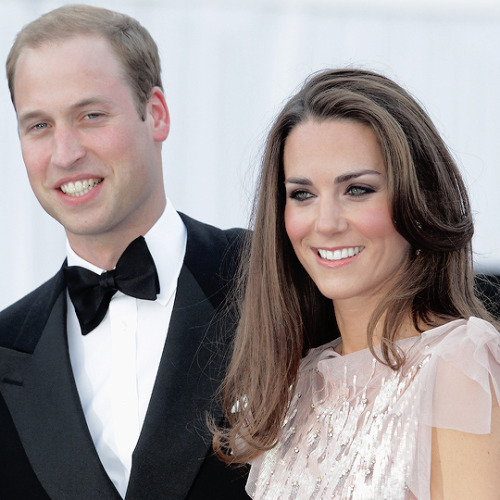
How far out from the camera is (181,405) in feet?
7.44

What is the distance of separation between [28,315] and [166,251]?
40 cm

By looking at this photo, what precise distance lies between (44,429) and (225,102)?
220cm

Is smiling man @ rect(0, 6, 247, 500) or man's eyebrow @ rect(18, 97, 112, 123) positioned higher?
man's eyebrow @ rect(18, 97, 112, 123)

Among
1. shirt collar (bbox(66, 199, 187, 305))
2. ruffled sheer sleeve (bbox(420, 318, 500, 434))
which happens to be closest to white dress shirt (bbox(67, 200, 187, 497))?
shirt collar (bbox(66, 199, 187, 305))

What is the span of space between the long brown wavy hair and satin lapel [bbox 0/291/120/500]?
0.33 metres

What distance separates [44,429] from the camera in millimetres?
2295

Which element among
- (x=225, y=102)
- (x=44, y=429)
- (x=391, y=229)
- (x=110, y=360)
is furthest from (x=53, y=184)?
(x=225, y=102)

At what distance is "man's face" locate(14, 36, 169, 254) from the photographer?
96.6 inches

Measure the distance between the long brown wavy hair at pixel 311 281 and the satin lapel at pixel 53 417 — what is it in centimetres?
33

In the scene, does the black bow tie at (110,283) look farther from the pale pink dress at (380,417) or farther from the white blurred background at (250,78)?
the white blurred background at (250,78)

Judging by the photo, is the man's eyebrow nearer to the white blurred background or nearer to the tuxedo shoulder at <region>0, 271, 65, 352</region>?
the tuxedo shoulder at <region>0, 271, 65, 352</region>

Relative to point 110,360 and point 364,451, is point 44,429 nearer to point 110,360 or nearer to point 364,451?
point 110,360

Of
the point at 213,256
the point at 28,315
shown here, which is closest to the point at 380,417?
the point at 213,256

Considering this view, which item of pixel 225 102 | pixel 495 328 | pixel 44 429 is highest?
pixel 225 102
